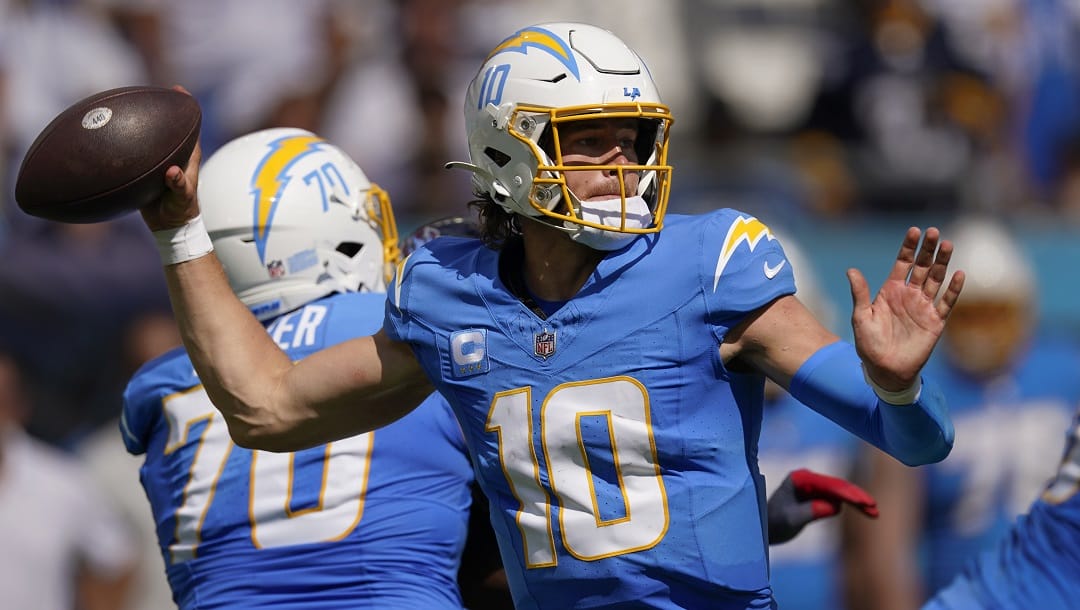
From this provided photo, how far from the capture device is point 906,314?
2676mm

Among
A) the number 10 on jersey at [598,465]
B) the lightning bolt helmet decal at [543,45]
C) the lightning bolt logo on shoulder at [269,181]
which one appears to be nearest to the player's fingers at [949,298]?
the number 10 on jersey at [598,465]

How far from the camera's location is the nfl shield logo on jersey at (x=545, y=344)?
2881 mm

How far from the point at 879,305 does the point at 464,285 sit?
32.0 inches

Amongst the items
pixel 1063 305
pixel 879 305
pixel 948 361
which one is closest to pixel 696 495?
pixel 879 305

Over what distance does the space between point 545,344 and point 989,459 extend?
3752 millimetres

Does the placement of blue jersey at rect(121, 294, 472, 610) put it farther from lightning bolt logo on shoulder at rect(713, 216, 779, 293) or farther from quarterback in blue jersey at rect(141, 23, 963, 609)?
lightning bolt logo on shoulder at rect(713, 216, 779, 293)

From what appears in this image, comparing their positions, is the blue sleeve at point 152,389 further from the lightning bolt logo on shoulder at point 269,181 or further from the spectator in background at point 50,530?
the spectator in background at point 50,530

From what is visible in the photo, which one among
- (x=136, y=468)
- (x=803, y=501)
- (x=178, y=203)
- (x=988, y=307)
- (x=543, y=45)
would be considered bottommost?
(x=136, y=468)

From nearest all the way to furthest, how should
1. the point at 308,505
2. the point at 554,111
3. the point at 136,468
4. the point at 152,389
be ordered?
the point at 554,111 → the point at 308,505 → the point at 152,389 → the point at 136,468

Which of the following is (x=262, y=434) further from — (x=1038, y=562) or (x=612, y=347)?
(x=1038, y=562)

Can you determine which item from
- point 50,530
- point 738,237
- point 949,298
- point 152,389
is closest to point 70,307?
point 50,530

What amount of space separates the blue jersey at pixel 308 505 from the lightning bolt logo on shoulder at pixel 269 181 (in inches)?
12.4

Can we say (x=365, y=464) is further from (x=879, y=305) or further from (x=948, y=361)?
(x=948, y=361)

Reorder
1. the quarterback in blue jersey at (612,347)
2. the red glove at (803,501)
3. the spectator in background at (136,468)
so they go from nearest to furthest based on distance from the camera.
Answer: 1. the quarterback in blue jersey at (612,347)
2. the red glove at (803,501)
3. the spectator in background at (136,468)
